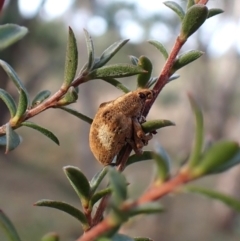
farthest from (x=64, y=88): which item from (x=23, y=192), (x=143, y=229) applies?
(x=23, y=192)

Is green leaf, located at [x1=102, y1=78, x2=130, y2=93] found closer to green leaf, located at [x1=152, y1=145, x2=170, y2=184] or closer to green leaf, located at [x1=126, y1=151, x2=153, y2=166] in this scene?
green leaf, located at [x1=126, y1=151, x2=153, y2=166]

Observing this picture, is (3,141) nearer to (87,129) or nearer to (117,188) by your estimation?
(117,188)

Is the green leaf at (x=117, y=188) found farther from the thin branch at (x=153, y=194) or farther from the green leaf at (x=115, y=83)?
the green leaf at (x=115, y=83)

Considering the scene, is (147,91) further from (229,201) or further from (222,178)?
(222,178)

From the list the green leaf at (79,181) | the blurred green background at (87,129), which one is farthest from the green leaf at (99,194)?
the blurred green background at (87,129)

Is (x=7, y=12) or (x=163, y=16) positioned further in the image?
(x=163, y=16)

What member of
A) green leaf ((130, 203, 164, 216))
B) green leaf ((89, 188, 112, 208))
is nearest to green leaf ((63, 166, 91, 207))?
green leaf ((89, 188, 112, 208))
